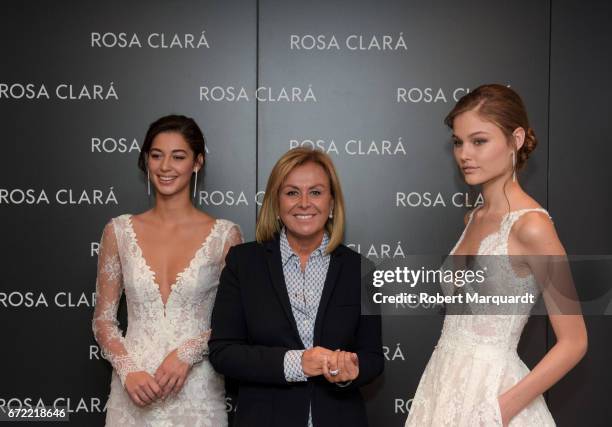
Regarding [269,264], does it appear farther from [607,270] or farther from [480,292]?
[607,270]

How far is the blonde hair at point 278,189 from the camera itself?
269 cm

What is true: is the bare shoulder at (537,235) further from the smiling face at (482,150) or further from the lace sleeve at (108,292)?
the lace sleeve at (108,292)

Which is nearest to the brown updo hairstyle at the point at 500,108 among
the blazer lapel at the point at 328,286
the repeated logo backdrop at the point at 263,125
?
the blazer lapel at the point at 328,286

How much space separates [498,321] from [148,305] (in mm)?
1352

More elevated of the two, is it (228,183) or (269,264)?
(228,183)

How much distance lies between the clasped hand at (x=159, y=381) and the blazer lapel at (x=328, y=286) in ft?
1.97

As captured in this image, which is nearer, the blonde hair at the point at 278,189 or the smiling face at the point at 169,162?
the blonde hair at the point at 278,189

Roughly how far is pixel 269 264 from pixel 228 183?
857mm

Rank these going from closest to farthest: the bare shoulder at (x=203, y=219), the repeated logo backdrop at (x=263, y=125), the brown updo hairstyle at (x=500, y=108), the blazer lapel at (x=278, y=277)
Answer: the brown updo hairstyle at (x=500, y=108) < the blazer lapel at (x=278, y=277) < the bare shoulder at (x=203, y=219) < the repeated logo backdrop at (x=263, y=125)

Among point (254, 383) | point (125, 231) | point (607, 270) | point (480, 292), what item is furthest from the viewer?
point (607, 270)

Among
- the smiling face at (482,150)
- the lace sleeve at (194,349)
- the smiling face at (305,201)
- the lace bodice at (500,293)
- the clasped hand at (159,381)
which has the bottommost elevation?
the clasped hand at (159,381)

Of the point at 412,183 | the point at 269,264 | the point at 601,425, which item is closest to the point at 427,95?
the point at 412,183

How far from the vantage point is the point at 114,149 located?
3396 millimetres

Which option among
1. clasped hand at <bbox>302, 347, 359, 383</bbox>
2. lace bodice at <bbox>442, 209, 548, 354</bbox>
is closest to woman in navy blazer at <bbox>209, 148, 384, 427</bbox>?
clasped hand at <bbox>302, 347, 359, 383</bbox>
